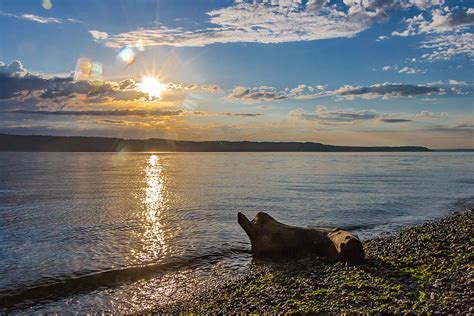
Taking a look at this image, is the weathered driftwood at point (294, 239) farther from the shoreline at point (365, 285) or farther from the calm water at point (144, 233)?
the calm water at point (144, 233)

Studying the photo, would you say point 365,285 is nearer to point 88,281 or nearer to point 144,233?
point 88,281

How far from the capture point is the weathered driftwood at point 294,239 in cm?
1630

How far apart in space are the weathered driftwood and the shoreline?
68 cm

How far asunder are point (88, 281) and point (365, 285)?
11.1 m

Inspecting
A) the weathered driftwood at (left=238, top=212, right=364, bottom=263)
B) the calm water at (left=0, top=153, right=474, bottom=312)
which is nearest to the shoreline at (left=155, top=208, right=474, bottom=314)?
the weathered driftwood at (left=238, top=212, right=364, bottom=263)

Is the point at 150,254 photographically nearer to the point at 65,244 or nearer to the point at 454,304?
the point at 65,244

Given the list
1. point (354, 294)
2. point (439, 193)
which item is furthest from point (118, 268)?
point (439, 193)

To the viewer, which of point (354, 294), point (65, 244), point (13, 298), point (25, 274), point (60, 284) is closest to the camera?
point (354, 294)

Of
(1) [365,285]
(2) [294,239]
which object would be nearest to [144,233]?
(2) [294,239]

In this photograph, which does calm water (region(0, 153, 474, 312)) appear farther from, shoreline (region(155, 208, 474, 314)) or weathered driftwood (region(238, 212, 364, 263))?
shoreline (region(155, 208, 474, 314))

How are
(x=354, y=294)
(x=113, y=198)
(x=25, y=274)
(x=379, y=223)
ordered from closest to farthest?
(x=354, y=294) < (x=25, y=274) < (x=379, y=223) < (x=113, y=198)

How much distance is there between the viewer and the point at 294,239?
1847 cm

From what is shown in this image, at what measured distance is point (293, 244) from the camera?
726 inches

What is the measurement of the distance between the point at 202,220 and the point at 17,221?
14.3m
